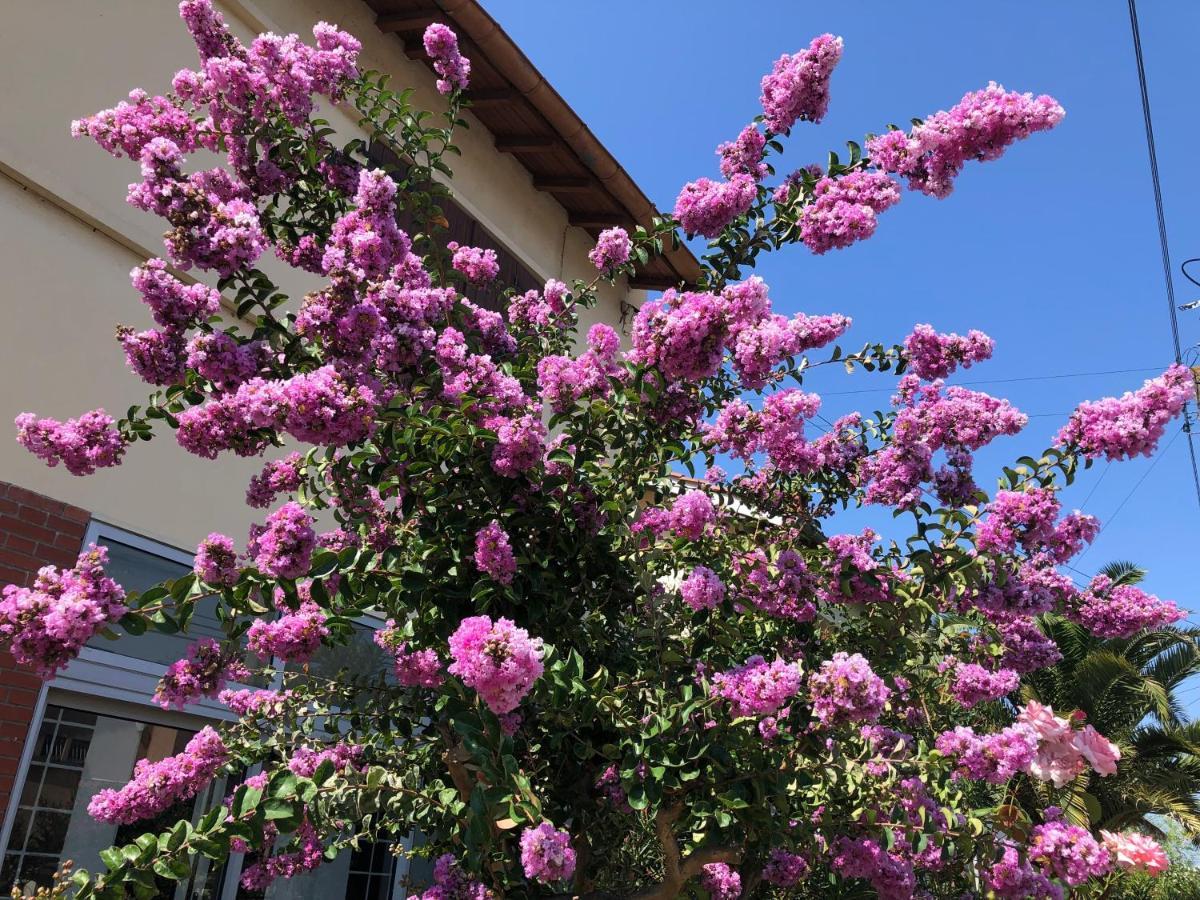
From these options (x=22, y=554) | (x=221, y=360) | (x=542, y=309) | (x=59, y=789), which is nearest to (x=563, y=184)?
(x=542, y=309)

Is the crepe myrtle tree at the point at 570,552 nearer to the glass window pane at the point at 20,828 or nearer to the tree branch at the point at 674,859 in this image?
the tree branch at the point at 674,859

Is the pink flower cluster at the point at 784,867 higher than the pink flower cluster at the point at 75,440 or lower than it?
lower

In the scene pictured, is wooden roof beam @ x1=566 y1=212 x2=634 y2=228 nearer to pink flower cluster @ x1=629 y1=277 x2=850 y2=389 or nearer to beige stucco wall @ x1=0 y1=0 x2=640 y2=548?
beige stucco wall @ x1=0 y1=0 x2=640 y2=548

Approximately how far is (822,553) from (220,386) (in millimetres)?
1974

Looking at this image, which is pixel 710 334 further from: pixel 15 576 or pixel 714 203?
pixel 15 576

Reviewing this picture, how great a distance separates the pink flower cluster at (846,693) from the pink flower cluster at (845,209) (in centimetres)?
136

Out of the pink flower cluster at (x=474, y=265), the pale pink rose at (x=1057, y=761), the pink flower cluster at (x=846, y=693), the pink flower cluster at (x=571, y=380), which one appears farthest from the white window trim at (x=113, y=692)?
the pale pink rose at (x=1057, y=761)

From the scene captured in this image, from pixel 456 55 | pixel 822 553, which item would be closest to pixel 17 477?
pixel 456 55

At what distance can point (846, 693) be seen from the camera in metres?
2.37

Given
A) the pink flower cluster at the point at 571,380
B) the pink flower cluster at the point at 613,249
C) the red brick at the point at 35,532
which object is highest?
the pink flower cluster at the point at 613,249

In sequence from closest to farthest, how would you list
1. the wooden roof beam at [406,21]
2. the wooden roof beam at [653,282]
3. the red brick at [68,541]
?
the red brick at [68,541] → the wooden roof beam at [406,21] → the wooden roof beam at [653,282]

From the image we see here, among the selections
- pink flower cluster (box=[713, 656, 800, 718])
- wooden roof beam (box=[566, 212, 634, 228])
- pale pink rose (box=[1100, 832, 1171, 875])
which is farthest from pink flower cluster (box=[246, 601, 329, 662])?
wooden roof beam (box=[566, 212, 634, 228])

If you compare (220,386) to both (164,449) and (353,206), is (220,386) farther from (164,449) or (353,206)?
(164,449)

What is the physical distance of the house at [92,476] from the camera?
3.97m
